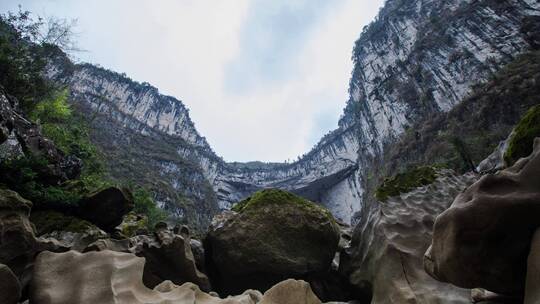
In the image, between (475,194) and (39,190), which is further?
(39,190)

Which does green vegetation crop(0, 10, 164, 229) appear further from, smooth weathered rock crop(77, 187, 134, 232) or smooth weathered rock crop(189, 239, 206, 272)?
smooth weathered rock crop(189, 239, 206, 272)

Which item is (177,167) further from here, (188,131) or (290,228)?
(290,228)

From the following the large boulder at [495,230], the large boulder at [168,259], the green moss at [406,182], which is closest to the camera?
the large boulder at [495,230]

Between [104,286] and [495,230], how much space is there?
10.4 feet

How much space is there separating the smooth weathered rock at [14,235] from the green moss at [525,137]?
5714mm

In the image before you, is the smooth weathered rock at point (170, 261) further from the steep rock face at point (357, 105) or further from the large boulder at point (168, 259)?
the steep rock face at point (357, 105)

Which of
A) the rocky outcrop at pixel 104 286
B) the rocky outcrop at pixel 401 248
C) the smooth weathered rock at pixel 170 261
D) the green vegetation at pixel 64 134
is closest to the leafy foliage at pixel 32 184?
the smooth weathered rock at pixel 170 261

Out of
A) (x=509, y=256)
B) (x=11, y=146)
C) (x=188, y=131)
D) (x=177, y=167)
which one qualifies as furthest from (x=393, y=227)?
(x=188, y=131)

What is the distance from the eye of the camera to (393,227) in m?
4.90

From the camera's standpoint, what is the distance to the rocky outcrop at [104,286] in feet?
9.53

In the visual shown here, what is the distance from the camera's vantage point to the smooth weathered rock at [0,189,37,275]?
152 inches

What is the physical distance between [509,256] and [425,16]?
177 feet

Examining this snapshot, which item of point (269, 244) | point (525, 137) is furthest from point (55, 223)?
point (525, 137)

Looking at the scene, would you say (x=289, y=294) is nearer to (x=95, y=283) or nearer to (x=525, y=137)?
(x=95, y=283)
